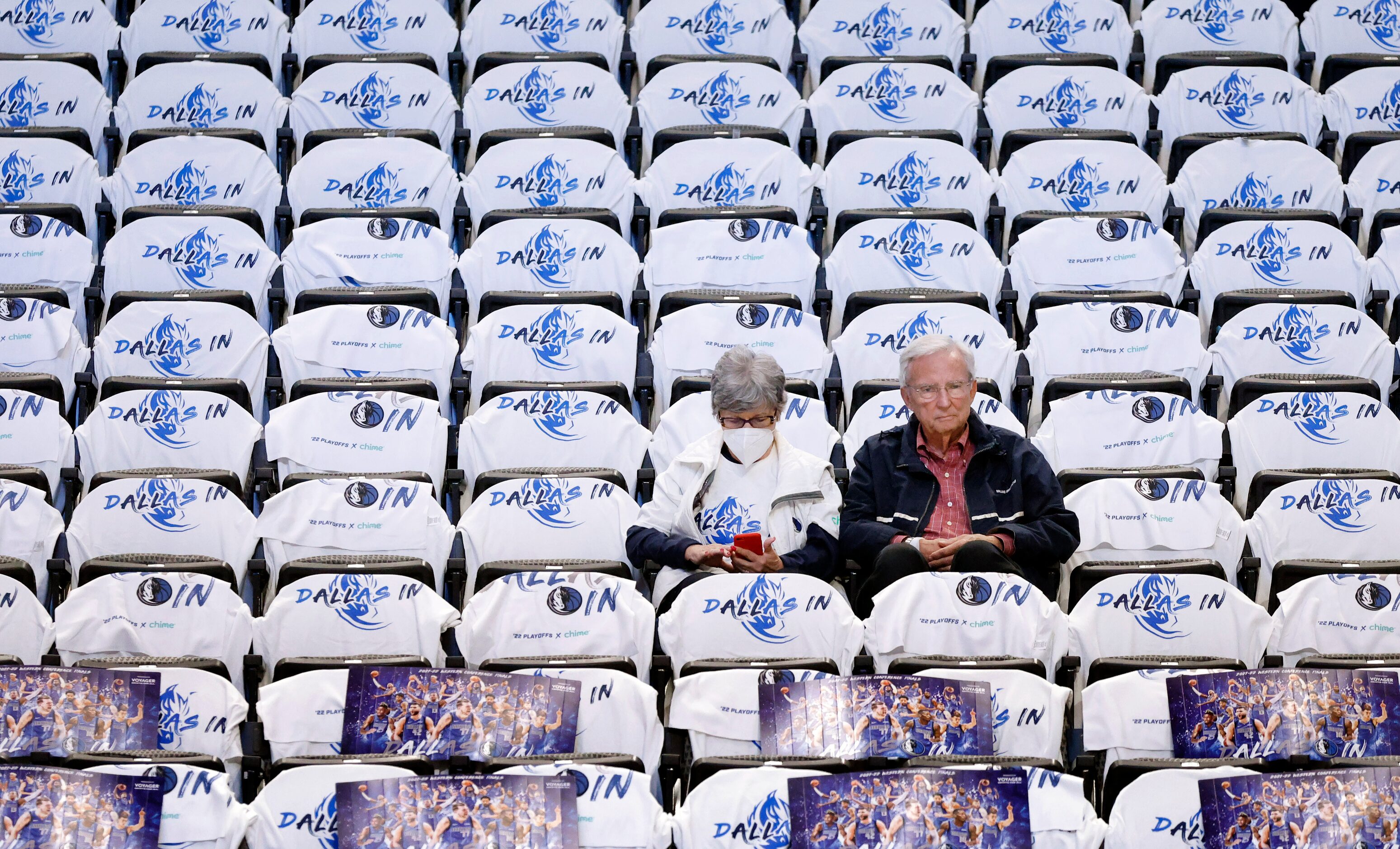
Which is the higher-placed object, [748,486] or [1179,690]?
[748,486]

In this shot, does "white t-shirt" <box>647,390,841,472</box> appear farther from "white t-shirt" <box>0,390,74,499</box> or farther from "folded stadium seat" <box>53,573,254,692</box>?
"white t-shirt" <box>0,390,74,499</box>

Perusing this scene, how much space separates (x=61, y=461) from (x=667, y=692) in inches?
72.6

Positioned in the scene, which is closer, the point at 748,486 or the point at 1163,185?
the point at 748,486

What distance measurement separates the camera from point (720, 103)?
5.87 metres

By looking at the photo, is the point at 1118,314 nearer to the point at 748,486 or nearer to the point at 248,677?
the point at 748,486

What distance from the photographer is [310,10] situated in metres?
6.30

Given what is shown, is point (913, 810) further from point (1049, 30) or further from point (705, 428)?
point (1049, 30)

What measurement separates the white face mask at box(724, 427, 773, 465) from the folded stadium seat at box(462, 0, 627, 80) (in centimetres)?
266

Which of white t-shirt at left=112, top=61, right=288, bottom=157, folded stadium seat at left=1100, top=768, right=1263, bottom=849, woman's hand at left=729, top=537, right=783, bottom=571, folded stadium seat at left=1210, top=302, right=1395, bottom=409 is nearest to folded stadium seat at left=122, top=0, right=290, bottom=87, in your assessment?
white t-shirt at left=112, top=61, right=288, bottom=157

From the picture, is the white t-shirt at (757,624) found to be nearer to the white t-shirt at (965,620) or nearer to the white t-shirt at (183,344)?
the white t-shirt at (965,620)

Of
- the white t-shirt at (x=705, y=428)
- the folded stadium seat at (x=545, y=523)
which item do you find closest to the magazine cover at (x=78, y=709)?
the folded stadium seat at (x=545, y=523)

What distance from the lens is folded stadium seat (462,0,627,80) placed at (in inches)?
246

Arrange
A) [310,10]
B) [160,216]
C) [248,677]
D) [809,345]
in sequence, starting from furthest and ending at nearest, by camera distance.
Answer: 1. [310,10]
2. [160,216]
3. [809,345]
4. [248,677]

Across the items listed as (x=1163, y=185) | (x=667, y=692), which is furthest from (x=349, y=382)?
(x=1163, y=185)
